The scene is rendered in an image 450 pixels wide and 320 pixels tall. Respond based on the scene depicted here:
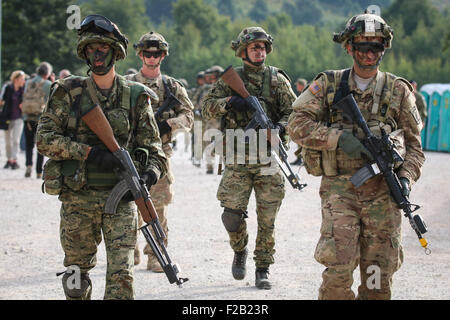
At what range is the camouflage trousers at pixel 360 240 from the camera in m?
4.90

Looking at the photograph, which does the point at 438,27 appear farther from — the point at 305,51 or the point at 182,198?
the point at 182,198

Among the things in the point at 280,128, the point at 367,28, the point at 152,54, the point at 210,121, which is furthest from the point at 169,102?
the point at 210,121

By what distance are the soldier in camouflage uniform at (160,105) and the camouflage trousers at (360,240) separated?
2.66m

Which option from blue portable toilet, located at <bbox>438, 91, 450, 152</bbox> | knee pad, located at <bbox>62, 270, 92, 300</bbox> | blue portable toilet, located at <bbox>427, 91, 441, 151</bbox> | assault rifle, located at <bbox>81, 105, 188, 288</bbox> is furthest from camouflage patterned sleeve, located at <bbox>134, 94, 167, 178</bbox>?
blue portable toilet, located at <bbox>427, 91, 441, 151</bbox>

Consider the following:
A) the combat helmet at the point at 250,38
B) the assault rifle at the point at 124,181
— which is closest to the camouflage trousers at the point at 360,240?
the assault rifle at the point at 124,181

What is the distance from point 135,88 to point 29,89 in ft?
31.2

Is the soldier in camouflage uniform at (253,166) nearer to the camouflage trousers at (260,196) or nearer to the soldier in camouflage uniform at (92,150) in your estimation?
the camouflage trousers at (260,196)

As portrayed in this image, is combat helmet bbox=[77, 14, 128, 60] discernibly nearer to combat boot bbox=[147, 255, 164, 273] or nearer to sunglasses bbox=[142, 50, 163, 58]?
sunglasses bbox=[142, 50, 163, 58]

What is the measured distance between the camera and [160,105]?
755 centimetres

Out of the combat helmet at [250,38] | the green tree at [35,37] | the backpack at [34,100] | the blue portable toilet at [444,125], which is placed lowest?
the combat helmet at [250,38]

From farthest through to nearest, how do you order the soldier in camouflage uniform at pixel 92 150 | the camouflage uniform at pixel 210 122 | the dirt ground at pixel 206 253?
the camouflage uniform at pixel 210 122, the dirt ground at pixel 206 253, the soldier in camouflage uniform at pixel 92 150

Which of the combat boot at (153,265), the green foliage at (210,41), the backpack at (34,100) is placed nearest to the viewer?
the combat boot at (153,265)

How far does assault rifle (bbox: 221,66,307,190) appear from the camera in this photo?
6.80 m
